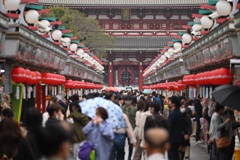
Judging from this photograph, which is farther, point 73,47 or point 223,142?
point 73,47

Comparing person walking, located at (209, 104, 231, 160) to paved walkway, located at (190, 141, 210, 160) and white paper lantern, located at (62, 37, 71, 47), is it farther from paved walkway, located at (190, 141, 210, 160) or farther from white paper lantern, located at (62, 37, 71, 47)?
white paper lantern, located at (62, 37, 71, 47)

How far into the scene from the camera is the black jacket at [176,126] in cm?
1295

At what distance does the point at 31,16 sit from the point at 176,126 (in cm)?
972

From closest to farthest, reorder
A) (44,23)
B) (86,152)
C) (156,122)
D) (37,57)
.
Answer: (86,152)
(156,122)
(37,57)
(44,23)

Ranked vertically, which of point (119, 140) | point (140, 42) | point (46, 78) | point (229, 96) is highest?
point (140, 42)

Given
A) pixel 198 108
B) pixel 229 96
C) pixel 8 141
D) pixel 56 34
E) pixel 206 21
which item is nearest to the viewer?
pixel 8 141

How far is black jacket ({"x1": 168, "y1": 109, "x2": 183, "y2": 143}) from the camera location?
12.9 m

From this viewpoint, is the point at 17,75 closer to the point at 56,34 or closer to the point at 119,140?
the point at 119,140

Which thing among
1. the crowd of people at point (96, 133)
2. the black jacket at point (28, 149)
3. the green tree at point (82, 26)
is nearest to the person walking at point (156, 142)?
the crowd of people at point (96, 133)

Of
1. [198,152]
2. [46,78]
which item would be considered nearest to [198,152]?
[198,152]

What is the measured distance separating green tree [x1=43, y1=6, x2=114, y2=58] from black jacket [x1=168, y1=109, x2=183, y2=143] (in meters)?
36.5

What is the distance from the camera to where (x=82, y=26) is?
54719 mm

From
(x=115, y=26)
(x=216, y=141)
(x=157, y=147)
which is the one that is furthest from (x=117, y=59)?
(x=157, y=147)

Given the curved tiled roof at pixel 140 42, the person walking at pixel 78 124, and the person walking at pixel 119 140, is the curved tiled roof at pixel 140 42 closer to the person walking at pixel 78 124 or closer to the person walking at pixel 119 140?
the person walking at pixel 119 140
